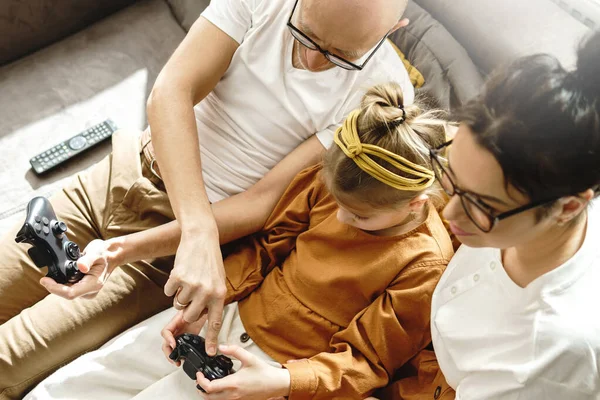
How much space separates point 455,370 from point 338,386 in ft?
0.68

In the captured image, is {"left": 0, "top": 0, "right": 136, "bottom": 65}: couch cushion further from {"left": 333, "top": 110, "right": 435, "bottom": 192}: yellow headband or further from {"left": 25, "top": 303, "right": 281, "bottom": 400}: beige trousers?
{"left": 333, "top": 110, "right": 435, "bottom": 192}: yellow headband

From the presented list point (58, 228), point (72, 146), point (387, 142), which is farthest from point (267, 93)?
point (72, 146)

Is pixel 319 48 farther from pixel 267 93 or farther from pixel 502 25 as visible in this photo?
pixel 502 25

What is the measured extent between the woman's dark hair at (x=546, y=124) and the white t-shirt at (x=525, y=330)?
19cm

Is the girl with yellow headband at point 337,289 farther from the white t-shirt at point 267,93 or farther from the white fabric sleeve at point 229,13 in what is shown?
the white fabric sleeve at point 229,13

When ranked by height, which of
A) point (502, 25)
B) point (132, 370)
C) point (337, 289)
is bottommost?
point (132, 370)

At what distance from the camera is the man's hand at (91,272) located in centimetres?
102

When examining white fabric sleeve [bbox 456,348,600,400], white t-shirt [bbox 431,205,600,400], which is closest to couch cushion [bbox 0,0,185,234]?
white t-shirt [bbox 431,205,600,400]

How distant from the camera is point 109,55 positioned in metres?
1.64

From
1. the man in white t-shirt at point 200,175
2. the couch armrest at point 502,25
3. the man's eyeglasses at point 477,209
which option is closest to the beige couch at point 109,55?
the couch armrest at point 502,25

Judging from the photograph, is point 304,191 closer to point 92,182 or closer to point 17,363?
point 92,182

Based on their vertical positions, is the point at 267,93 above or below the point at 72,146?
above

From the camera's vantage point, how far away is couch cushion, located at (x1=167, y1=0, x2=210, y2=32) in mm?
1665

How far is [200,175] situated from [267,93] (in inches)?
9.0
